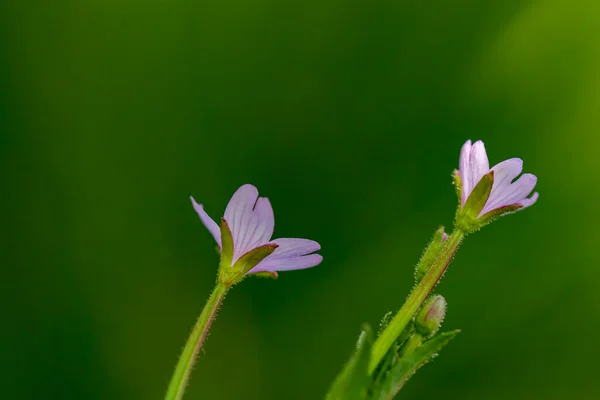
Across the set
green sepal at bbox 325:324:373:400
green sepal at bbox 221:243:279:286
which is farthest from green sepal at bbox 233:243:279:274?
green sepal at bbox 325:324:373:400

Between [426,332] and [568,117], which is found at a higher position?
[568,117]

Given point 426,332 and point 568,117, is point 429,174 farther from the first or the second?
point 426,332

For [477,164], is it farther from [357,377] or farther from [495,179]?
[357,377]

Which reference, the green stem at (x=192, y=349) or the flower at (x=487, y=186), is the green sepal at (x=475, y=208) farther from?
the green stem at (x=192, y=349)

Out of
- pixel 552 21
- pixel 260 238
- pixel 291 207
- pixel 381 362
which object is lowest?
pixel 381 362

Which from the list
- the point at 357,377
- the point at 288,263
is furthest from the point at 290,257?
the point at 357,377

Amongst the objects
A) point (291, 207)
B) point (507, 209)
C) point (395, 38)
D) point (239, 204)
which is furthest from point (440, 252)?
point (395, 38)

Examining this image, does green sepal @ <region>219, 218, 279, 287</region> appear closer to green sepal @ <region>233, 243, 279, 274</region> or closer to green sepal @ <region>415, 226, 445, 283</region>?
green sepal @ <region>233, 243, 279, 274</region>
